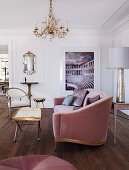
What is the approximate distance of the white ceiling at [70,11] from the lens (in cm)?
444

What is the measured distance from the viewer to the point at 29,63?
6.99 meters

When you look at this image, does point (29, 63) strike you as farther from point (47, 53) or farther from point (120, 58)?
point (120, 58)

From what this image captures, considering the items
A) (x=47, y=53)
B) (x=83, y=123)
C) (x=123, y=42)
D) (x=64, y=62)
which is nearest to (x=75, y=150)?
(x=83, y=123)

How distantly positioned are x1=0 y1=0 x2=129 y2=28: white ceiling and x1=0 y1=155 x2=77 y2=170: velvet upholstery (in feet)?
12.1

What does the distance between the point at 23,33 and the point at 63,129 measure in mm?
4861

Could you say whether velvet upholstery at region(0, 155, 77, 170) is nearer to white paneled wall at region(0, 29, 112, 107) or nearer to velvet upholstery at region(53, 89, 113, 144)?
velvet upholstery at region(53, 89, 113, 144)

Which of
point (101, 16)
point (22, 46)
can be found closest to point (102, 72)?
point (101, 16)

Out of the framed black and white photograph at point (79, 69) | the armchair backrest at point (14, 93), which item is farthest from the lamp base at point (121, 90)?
the framed black and white photograph at point (79, 69)

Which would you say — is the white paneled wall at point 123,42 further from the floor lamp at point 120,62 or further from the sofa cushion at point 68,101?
the floor lamp at point 120,62

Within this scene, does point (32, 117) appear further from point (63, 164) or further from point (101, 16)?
point (101, 16)

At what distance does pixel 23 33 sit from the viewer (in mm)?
6879

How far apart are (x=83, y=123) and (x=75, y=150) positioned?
0.46 m

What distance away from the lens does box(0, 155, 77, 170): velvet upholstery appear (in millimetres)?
1512

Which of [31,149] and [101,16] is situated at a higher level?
[101,16]
